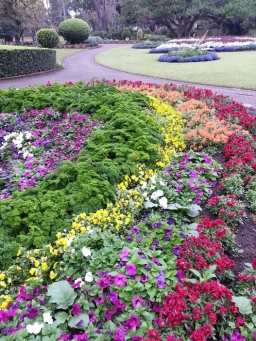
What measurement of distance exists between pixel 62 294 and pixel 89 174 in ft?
4.47

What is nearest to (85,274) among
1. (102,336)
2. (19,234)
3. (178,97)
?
(102,336)

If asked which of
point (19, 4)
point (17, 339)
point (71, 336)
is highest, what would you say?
point (19, 4)

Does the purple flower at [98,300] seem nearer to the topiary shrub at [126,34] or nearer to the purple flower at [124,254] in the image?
the purple flower at [124,254]

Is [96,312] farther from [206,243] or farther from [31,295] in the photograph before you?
[206,243]

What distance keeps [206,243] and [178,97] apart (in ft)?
16.4

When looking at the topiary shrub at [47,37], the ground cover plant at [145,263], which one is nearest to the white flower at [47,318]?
the ground cover plant at [145,263]

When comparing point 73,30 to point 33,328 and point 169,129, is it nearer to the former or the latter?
point 169,129

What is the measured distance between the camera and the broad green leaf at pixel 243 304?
1.94 metres

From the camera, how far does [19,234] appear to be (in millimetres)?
2705

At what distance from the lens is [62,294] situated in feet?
6.63

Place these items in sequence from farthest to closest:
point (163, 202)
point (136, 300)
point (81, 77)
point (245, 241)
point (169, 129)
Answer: point (81, 77)
point (169, 129)
point (163, 202)
point (245, 241)
point (136, 300)

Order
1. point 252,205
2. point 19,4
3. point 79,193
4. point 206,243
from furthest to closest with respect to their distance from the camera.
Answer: point 19,4 < point 252,205 < point 79,193 < point 206,243

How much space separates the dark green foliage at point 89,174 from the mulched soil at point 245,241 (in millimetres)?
1024

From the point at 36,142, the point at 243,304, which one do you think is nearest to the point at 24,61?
the point at 36,142
